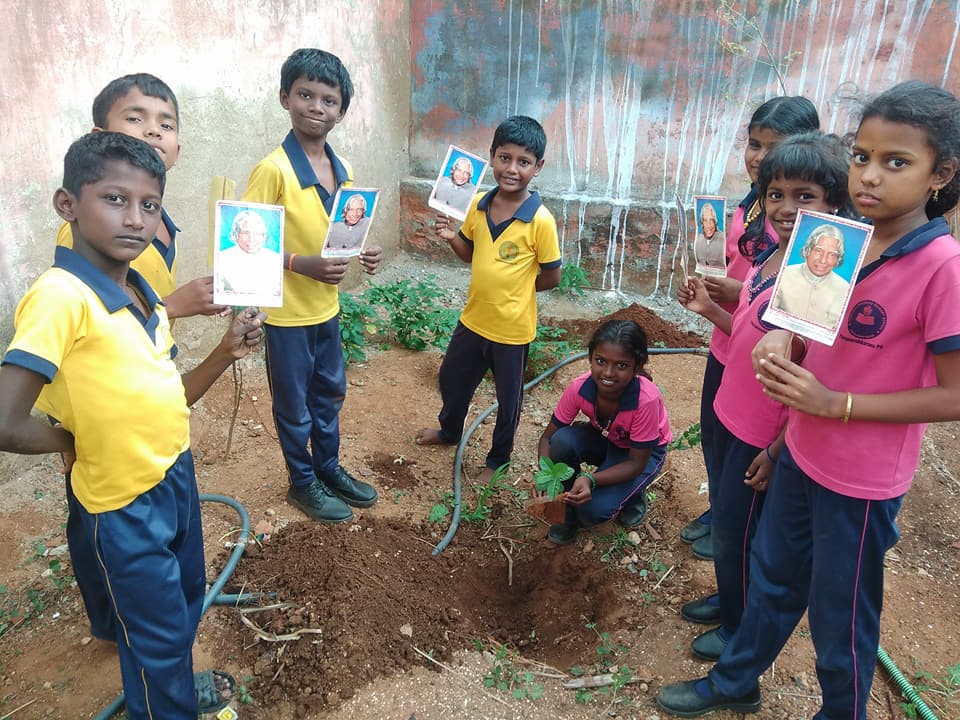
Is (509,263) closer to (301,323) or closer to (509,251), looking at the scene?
(509,251)

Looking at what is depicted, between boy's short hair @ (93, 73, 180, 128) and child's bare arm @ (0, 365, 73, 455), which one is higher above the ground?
boy's short hair @ (93, 73, 180, 128)

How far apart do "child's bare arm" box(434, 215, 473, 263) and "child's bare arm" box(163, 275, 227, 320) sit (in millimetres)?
1224

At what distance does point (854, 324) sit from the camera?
1.70 metres

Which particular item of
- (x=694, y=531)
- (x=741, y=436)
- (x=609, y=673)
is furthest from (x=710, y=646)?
(x=741, y=436)

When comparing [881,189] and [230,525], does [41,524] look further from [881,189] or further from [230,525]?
[881,189]

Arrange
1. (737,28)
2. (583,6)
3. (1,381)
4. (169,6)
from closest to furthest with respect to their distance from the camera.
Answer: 1. (1,381)
2. (169,6)
3. (737,28)
4. (583,6)

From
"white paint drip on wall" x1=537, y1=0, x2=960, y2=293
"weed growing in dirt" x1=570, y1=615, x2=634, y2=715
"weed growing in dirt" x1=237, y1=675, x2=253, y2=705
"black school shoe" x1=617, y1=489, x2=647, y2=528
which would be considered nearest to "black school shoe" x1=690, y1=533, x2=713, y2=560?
"black school shoe" x1=617, y1=489, x2=647, y2=528

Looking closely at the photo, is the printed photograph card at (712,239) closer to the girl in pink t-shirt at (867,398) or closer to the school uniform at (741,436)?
the school uniform at (741,436)

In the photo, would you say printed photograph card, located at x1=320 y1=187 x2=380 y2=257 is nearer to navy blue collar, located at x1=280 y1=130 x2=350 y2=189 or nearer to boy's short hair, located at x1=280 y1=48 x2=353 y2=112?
navy blue collar, located at x1=280 y1=130 x2=350 y2=189

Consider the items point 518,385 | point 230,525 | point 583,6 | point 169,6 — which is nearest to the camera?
point 230,525

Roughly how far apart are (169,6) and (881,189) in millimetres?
3764

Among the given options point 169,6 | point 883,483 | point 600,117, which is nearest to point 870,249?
point 883,483

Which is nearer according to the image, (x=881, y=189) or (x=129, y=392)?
(x=881, y=189)

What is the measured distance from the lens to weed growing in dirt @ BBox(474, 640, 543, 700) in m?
2.39
